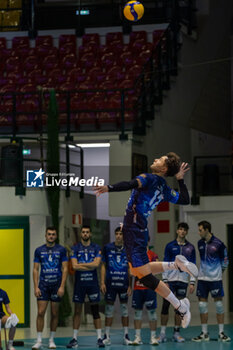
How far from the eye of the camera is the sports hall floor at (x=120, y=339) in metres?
13.7

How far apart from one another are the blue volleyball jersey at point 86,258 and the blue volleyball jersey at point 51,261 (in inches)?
15.4

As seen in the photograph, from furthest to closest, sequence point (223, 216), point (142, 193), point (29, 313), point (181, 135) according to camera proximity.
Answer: point (181, 135) < point (223, 216) < point (29, 313) < point (142, 193)

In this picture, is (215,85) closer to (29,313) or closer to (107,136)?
(107,136)

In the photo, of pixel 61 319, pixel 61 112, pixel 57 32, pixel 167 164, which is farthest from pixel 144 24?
pixel 167 164

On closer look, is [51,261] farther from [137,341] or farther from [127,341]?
[137,341]

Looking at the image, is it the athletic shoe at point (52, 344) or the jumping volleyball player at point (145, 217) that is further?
the athletic shoe at point (52, 344)

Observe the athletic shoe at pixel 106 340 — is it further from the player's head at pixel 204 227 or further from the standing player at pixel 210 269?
the player's head at pixel 204 227

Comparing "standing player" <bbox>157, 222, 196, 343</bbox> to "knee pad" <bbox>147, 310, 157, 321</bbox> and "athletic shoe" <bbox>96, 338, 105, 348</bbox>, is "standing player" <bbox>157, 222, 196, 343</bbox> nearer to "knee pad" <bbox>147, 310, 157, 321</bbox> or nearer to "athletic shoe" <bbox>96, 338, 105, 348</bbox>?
"knee pad" <bbox>147, 310, 157, 321</bbox>

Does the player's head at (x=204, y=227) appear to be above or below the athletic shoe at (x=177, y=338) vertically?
above

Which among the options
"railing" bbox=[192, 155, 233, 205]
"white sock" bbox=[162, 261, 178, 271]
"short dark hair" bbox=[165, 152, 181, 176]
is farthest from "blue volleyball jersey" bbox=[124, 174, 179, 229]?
"railing" bbox=[192, 155, 233, 205]

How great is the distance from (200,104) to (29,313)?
8.31 metres

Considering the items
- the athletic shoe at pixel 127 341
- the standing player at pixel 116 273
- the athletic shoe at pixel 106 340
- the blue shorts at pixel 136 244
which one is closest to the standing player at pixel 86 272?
the standing player at pixel 116 273

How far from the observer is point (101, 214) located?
835 inches

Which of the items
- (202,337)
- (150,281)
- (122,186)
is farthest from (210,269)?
(122,186)
